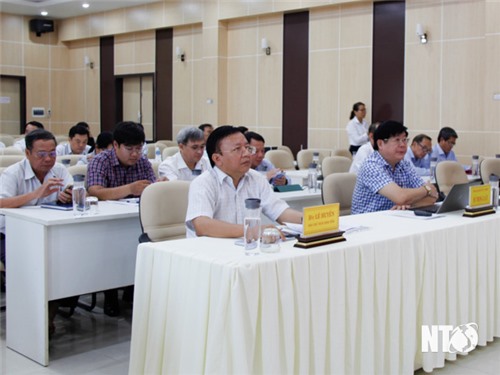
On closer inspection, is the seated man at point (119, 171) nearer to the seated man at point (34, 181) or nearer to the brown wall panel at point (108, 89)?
the seated man at point (34, 181)

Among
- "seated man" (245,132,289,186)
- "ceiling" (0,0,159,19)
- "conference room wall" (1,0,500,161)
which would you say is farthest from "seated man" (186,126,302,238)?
"ceiling" (0,0,159,19)

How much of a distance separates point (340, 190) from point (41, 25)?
13304 mm

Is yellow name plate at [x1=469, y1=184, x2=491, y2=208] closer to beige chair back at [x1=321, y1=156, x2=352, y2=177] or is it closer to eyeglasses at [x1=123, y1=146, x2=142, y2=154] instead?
eyeglasses at [x1=123, y1=146, x2=142, y2=154]

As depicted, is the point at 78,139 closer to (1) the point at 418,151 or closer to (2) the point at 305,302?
(1) the point at 418,151

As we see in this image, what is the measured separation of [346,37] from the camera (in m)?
11.0

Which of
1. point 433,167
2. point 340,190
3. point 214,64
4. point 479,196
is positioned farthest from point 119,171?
point 214,64

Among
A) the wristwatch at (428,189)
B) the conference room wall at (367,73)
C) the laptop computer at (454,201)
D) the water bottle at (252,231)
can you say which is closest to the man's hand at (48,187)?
the water bottle at (252,231)

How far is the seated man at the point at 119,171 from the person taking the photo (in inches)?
175

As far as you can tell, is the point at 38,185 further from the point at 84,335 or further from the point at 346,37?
the point at 346,37

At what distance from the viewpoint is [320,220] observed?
292cm

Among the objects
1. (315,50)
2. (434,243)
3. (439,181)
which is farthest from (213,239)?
(315,50)

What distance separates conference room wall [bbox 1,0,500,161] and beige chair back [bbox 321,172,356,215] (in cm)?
528

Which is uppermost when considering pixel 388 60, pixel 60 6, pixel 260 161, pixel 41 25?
pixel 60 6

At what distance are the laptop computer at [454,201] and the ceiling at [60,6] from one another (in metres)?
11.2
